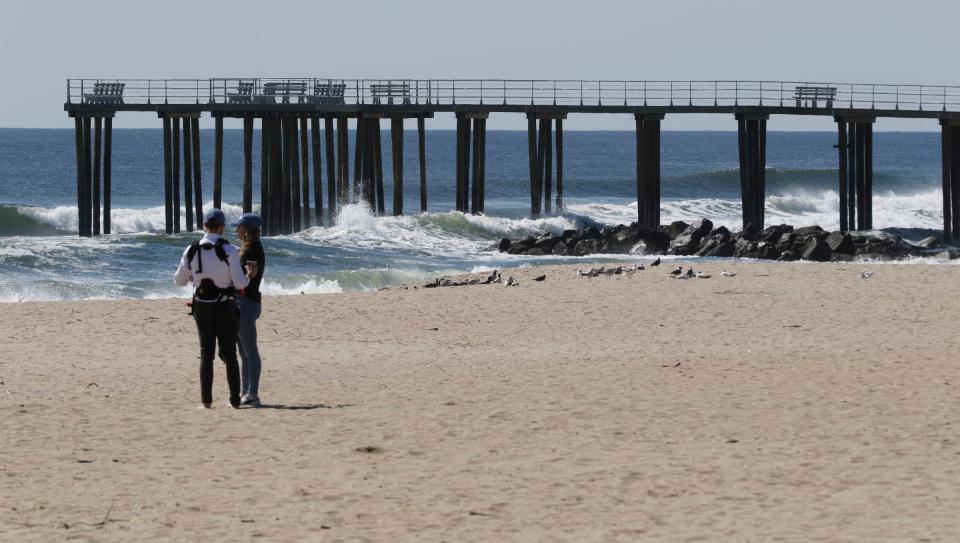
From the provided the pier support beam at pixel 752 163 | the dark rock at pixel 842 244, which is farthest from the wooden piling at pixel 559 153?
the dark rock at pixel 842 244

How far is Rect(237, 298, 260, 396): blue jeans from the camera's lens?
11.0 meters

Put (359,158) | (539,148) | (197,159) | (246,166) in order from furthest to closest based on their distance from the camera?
(539,148) → (359,158) → (197,159) → (246,166)

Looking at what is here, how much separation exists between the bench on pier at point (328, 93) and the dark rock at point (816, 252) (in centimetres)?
1317

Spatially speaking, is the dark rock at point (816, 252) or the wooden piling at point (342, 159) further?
the wooden piling at point (342, 159)

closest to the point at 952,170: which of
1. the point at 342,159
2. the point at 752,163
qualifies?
the point at 752,163

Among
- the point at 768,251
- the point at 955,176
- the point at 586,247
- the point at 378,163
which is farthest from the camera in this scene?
the point at 378,163

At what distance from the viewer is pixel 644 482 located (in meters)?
8.62

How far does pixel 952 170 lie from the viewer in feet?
126

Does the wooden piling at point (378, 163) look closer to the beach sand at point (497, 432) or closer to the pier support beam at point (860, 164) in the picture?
the pier support beam at point (860, 164)

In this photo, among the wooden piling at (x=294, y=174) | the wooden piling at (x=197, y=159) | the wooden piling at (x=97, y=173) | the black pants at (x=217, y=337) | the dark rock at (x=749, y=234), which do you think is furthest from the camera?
the wooden piling at (x=197, y=159)

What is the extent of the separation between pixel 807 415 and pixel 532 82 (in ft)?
92.4

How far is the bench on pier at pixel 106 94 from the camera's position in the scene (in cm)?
3669

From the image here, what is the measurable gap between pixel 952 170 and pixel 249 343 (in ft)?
101

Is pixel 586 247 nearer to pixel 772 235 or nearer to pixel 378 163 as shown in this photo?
pixel 772 235
